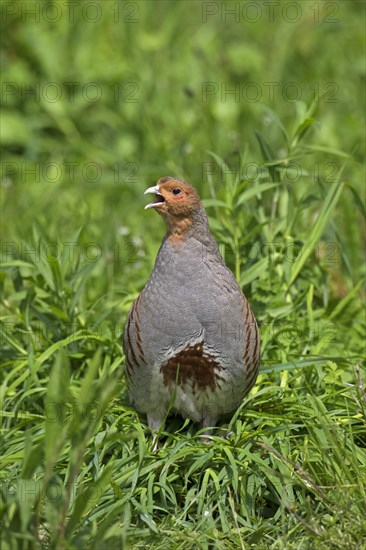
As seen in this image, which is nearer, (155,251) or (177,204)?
(177,204)

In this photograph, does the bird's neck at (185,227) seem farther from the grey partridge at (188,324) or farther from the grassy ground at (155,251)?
the grassy ground at (155,251)

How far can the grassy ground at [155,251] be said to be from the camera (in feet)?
10.4

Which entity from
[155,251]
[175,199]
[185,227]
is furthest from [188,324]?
[155,251]

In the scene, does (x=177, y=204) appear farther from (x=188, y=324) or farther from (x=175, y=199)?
(x=188, y=324)

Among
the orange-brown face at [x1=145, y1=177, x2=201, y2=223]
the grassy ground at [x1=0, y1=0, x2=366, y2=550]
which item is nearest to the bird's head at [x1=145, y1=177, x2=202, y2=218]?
the orange-brown face at [x1=145, y1=177, x2=201, y2=223]

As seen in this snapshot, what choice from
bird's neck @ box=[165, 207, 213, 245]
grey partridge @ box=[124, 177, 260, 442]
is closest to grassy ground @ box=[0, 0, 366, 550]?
grey partridge @ box=[124, 177, 260, 442]

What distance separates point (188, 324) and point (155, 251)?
1492 millimetres

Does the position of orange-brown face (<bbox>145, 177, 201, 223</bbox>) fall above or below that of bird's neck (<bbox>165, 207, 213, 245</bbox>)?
above

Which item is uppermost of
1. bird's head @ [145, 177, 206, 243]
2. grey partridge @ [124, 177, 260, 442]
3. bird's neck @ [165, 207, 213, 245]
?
bird's head @ [145, 177, 206, 243]

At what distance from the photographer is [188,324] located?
3.47m

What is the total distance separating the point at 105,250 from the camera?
5.13 metres

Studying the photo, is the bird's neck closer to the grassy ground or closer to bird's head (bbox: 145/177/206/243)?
bird's head (bbox: 145/177/206/243)

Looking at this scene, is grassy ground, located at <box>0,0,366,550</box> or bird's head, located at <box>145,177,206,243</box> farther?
bird's head, located at <box>145,177,206,243</box>

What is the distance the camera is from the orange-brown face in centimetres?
350
